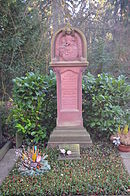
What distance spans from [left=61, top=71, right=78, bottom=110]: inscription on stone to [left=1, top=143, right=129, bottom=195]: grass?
1.37 meters

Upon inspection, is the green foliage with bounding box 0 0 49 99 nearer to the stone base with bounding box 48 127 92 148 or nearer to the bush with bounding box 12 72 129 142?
the bush with bounding box 12 72 129 142

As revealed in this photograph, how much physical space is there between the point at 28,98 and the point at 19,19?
245cm

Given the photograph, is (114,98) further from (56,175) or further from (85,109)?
(56,175)

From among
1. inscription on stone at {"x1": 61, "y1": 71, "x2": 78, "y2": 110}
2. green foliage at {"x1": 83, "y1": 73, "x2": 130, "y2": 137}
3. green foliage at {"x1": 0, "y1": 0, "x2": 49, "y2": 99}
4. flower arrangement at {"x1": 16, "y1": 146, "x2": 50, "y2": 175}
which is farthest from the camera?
green foliage at {"x1": 0, "y1": 0, "x2": 49, "y2": 99}

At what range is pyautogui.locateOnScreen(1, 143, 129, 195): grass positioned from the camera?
9.93ft

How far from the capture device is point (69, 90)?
188 inches

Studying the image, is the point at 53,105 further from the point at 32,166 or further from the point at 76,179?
the point at 76,179

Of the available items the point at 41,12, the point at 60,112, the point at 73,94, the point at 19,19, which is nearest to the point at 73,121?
the point at 60,112

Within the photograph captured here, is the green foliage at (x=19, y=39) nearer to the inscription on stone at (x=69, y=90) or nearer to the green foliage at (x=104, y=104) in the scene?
the inscription on stone at (x=69, y=90)

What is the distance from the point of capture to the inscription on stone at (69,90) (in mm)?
4727

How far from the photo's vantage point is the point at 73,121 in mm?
4906

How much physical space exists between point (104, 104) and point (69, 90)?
1.03 m

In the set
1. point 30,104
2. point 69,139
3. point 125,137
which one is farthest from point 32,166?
point 125,137

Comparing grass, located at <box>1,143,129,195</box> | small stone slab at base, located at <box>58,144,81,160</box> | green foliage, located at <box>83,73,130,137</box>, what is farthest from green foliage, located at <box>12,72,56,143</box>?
green foliage, located at <box>83,73,130,137</box>
